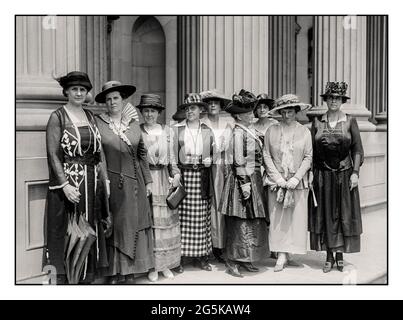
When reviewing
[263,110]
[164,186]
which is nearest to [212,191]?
[164,186]

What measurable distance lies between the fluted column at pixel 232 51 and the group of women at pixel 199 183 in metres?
0.86

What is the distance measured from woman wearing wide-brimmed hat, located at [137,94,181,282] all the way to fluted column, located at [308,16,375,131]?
3.42 m

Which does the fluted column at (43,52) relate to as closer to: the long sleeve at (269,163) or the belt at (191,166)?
the belt at (191,166)

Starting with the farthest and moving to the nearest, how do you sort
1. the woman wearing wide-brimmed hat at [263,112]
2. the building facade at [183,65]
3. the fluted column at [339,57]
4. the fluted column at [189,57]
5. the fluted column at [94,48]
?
the fluted column at [94,48] < the fluted column at [339,57] < the fluted column at [189,57] < the woman wearing wide-brimmed hat at [263,112] < the building facade at [183,65]

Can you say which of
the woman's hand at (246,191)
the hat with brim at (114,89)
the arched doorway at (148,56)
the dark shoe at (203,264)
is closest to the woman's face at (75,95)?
the hat with brim at (114,89)

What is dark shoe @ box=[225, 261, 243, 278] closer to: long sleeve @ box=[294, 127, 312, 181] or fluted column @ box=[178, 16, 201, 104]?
long sleeve @ box=[294, 127, 312, 181]

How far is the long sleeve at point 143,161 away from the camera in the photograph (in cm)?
487

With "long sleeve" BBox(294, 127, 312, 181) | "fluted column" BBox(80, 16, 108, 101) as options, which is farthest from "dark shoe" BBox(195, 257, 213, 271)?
"fluted column" BBox(80, 16, 108, 101)

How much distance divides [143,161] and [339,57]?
4.14m

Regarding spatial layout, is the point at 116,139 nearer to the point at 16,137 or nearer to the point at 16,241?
the point at 16,137

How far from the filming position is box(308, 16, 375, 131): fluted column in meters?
7.76

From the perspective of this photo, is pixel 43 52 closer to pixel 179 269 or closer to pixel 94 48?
pixel 179 269

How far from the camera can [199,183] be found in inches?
209
